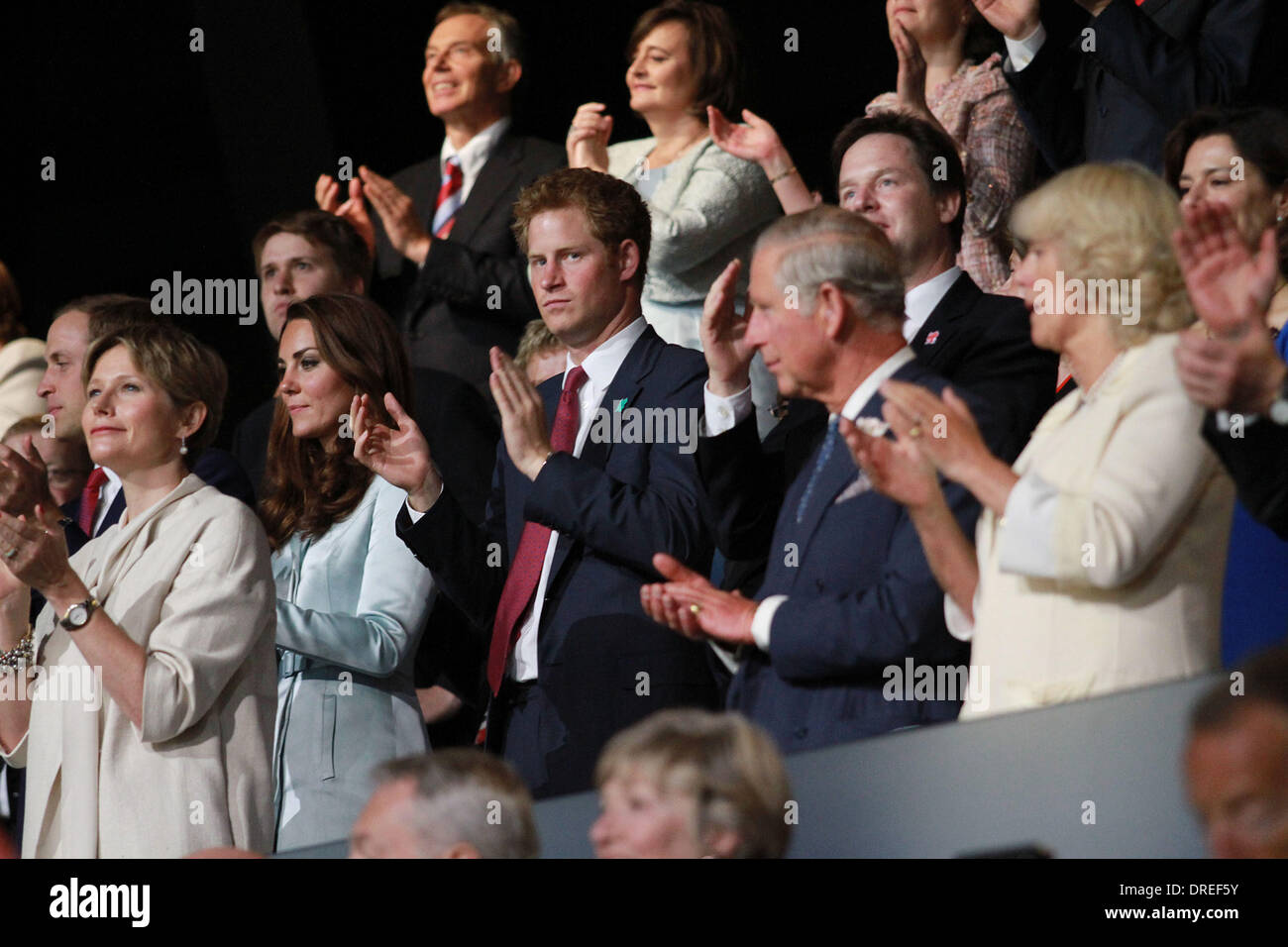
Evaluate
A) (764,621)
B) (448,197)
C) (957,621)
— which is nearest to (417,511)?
(764,621)

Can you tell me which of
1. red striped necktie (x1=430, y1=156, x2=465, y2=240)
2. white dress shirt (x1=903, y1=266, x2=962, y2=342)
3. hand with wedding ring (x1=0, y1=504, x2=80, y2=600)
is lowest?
hand with wedding ring (x1=0, y1=504, x2=80, y2=600)

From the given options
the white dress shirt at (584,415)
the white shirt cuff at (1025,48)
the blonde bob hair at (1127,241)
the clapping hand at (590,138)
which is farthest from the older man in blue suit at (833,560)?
the clapping hand at (590,138)

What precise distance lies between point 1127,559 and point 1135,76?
64.5 inches

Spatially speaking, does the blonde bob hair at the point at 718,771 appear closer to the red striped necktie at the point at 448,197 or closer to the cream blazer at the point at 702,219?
the cream blazer at the point at 702,219

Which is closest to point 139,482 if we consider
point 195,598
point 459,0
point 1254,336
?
point 195,598

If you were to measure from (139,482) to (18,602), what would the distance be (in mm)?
452

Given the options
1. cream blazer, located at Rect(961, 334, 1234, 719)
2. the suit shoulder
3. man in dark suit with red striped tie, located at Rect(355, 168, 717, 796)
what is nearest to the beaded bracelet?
man in dark suit with red striped tie, located at Rect(355, 168, 717, 796)

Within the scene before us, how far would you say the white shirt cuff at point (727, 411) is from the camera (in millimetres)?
3148

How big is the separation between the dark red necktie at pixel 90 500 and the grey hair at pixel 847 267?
191 cm

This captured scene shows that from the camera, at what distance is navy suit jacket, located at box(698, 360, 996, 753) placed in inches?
105

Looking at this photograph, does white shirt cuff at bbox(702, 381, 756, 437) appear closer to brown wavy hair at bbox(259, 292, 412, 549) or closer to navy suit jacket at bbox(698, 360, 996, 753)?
navy suit jacket at bbox(698, 360, 996, 753)

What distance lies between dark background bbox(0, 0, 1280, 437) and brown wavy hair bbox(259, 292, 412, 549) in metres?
1.96

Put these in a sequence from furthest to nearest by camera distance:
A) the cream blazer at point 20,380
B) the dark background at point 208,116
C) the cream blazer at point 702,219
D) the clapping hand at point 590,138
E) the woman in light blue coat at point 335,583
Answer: the dark background at point 208,116, the cream blazer at point 20,380, the clapping hand at point 590,138, the cream blazer at point 702,219, the woman in light blue coat at point 335,583
